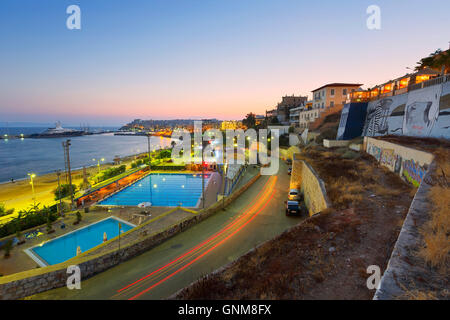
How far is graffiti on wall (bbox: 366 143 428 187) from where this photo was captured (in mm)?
12852

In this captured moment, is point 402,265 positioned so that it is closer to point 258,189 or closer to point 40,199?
point 258,189

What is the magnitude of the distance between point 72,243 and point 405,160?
1072 inches

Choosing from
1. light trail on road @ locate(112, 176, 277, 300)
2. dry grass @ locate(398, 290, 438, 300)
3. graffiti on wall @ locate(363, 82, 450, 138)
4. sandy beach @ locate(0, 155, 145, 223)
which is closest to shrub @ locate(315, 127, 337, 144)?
graffiti on wall @ locate(363, 82, 450, 138)

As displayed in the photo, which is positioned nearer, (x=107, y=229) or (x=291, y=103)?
(x=107, y=229)

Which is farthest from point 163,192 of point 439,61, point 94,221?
point 439,61

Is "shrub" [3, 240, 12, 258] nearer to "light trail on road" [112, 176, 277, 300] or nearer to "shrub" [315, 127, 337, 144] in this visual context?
"light trail on road" [112, 176, 277, 300]

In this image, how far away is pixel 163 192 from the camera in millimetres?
35375

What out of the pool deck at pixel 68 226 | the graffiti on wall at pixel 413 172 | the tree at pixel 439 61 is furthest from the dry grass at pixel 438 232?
the tree at pixel 439 61

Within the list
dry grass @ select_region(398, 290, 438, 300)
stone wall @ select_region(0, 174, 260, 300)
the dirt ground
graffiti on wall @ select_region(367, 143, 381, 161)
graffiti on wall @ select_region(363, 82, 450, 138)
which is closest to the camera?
dry grass @ select_region(398, 290, 438, 300)

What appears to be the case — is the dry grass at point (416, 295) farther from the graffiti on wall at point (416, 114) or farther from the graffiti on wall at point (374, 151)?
the graffiti on wall at point (374, 151)

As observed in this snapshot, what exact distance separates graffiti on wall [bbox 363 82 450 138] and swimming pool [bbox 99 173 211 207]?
25.9m

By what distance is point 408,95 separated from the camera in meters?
24.7
